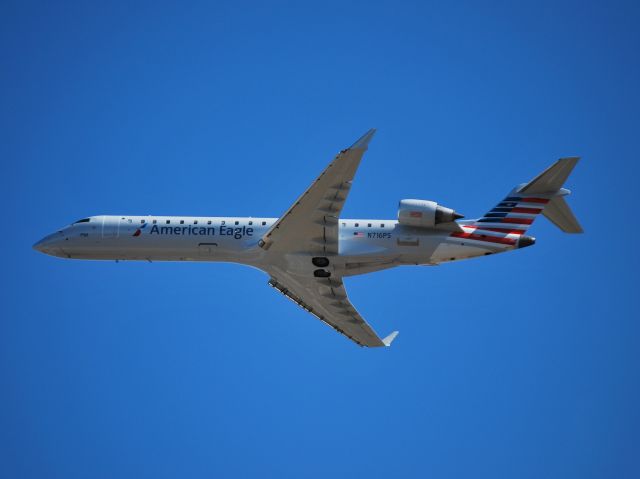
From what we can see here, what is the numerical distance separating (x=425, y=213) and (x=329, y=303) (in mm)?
7370

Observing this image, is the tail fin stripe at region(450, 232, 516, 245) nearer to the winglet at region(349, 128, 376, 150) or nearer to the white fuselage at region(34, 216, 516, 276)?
the white fuselage at region(34, 216, 516, 276)

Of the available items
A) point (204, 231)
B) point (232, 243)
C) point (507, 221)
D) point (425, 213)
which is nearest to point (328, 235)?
point (425, 213)

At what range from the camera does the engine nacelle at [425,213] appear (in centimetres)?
3700

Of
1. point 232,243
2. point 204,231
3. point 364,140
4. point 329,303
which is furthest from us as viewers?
point 329,303

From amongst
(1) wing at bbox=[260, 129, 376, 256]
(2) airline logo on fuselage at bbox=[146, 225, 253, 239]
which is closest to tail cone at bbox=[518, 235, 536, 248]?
(1) wing at bbox=[260, 129, 376, 256]

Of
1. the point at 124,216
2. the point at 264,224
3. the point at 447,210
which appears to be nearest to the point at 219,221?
the point at 264,224

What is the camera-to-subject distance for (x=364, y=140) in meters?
33.7

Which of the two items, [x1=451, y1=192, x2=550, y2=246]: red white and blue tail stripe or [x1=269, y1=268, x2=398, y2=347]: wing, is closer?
[x1=451, y1=192, x2=550, y2=246]: red white and blue tail stripe

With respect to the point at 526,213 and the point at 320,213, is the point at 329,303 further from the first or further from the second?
the point at 526,213

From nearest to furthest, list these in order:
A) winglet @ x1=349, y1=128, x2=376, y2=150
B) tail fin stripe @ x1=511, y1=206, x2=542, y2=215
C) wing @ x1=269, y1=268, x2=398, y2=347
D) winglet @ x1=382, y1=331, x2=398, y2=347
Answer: winglet @ x1=349, y1=128, x2=376, y2=150
tail fin stripe @ x1=511, y1=206, x2=542, y2=215
wing @ x1=269, y1=268, x2=398, y2=347
winglet @ x1=382, y1=331, x2=398, y2=347

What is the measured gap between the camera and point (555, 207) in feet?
122

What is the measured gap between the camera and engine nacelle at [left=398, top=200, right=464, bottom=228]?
37.0m

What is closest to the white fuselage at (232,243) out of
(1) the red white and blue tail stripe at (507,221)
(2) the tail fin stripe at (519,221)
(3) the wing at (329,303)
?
(1) the red white and blue tail stripe at (507,221)

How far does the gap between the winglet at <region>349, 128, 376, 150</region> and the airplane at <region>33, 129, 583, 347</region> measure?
8 centimetres
